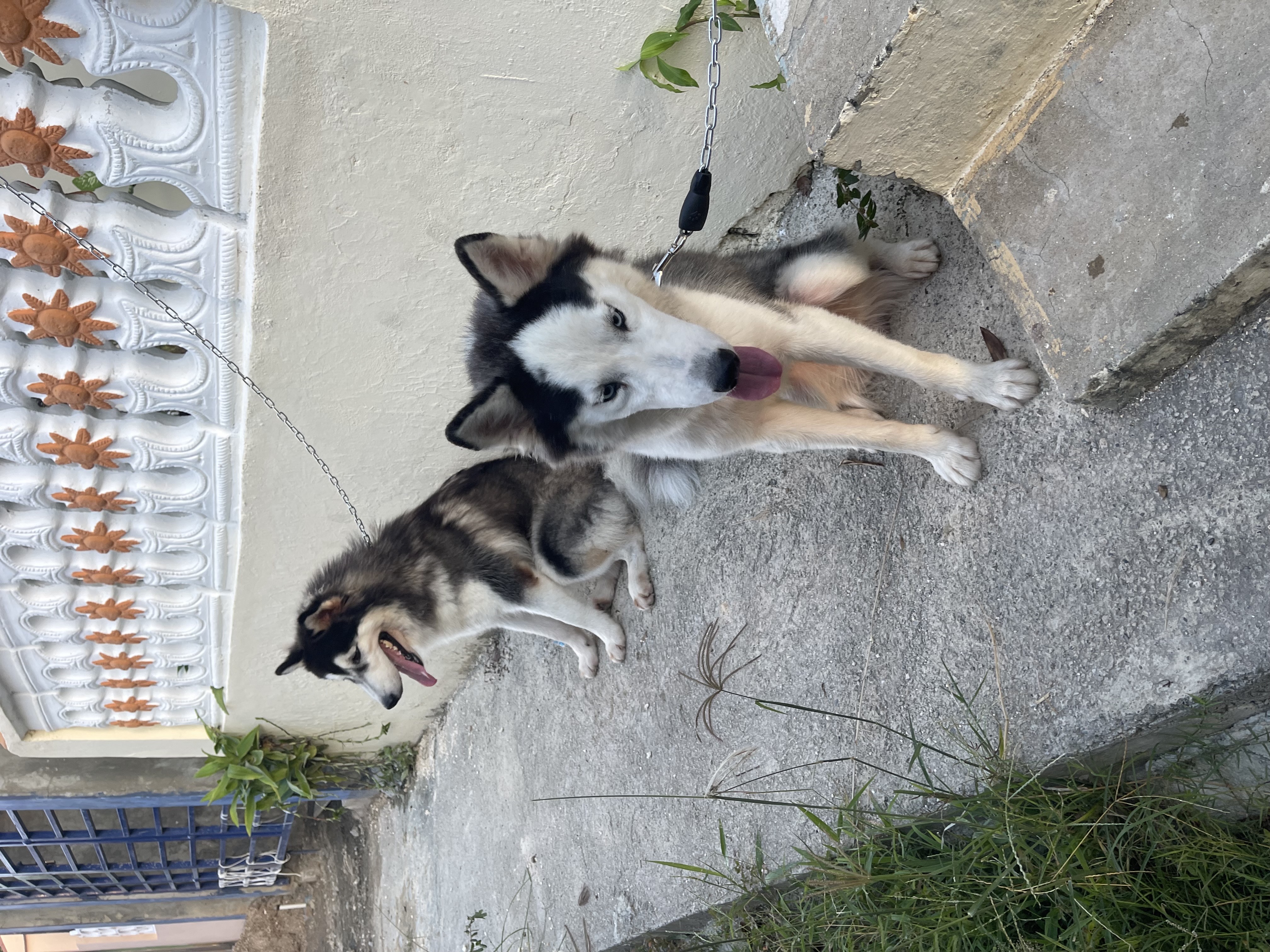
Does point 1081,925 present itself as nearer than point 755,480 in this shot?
Yes

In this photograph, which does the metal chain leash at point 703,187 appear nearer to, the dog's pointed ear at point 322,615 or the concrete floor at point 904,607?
the concrete floor at point 904,607

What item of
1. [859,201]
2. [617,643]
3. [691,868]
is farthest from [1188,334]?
[617,643]

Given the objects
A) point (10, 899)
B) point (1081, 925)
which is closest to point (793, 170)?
point (1081, 925)

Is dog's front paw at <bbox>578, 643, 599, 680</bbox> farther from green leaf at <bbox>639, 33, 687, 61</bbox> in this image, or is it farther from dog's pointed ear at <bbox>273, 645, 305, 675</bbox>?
green leaf at <bbox>639, 33, 687, 61</bbox>

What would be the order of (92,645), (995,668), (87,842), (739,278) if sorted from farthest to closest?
(87,842)
(92,645)
(739,278)
(995,668)

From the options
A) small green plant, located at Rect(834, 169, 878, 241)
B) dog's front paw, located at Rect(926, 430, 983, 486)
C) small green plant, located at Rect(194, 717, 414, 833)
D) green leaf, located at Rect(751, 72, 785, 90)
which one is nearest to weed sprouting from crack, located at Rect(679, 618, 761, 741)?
dog's front paw, located at Rect(926, 430, 983, 486)

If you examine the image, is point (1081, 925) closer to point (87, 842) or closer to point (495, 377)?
point (495, 377)

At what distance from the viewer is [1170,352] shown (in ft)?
4.93

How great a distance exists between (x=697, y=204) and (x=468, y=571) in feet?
6.32

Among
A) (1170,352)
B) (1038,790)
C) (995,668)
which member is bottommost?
(1038,790)

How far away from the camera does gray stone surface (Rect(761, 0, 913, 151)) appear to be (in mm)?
1600

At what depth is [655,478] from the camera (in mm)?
3240

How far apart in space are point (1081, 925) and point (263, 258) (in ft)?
9.68

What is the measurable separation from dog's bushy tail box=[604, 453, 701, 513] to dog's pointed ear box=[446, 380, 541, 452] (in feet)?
3.40
